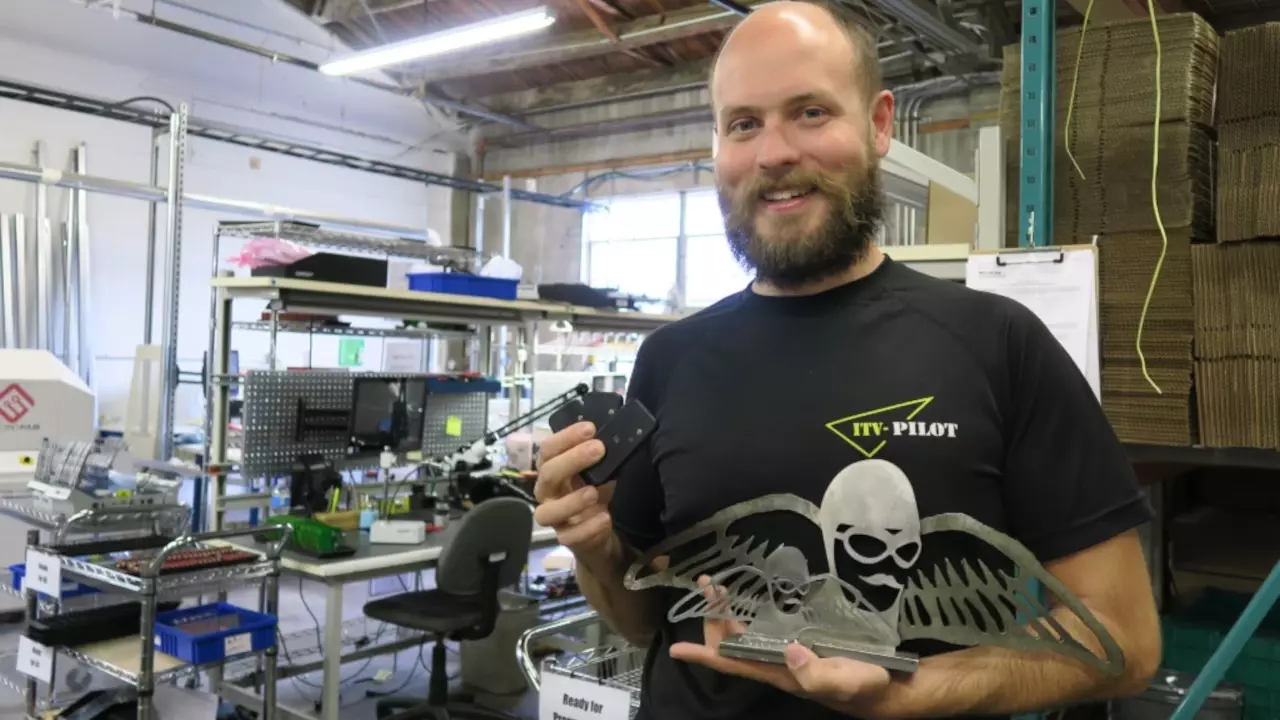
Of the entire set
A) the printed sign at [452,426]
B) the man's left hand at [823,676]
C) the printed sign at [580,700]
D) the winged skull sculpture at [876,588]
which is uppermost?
the winged skull sculpture at [876,588]

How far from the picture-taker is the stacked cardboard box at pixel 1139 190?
157 centimetres

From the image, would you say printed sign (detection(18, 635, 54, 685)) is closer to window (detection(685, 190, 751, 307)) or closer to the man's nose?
the man's nose

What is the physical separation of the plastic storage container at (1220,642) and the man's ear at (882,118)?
1386 millimetres

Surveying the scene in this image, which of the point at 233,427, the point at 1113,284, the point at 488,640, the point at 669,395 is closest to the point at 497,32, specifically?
the point at 233,427

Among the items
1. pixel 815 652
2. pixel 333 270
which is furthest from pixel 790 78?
pixel 333 270

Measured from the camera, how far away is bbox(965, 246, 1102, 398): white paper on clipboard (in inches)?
59.0

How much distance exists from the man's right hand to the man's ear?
0.43 m

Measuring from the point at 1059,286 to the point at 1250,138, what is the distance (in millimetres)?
426

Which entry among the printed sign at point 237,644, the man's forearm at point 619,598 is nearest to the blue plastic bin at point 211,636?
the printed sign at point 237,644

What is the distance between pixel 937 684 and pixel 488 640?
3.42 m

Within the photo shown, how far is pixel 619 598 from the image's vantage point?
41.5 inches

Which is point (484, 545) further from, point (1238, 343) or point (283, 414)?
point (1238, 343)

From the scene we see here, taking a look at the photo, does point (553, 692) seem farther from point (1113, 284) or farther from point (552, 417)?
point (1113, 284)

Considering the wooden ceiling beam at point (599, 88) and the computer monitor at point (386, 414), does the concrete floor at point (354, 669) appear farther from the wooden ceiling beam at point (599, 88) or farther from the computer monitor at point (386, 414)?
the wooden ceiling beam at point (599, 88)
